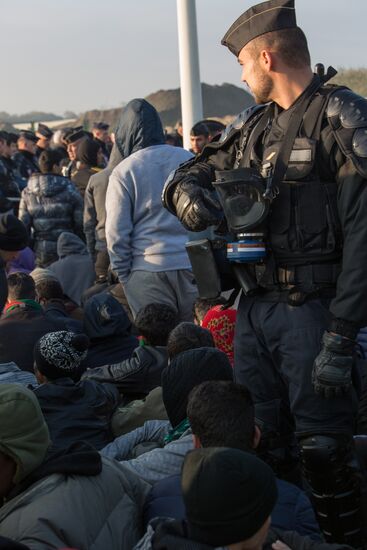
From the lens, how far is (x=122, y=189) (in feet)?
18.1

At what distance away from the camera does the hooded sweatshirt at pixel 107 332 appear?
5.21m

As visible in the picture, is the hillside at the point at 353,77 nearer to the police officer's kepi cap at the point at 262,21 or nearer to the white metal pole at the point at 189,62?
the white metal pole at the point at 189,62

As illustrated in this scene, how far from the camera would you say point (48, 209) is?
8.30 meters

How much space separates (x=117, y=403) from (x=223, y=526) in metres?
2.34

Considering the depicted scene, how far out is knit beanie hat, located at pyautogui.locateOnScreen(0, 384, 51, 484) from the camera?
103 inches

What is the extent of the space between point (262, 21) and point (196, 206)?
0.71 m

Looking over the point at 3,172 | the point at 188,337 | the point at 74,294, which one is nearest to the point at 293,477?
the point at 188,337

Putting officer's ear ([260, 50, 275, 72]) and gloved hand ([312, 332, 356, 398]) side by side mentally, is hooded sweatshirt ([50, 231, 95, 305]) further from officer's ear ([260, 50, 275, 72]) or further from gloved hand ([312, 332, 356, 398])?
gloved hand ([312, 332, 356, 398])

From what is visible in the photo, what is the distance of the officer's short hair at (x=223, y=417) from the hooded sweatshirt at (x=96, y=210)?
414cm

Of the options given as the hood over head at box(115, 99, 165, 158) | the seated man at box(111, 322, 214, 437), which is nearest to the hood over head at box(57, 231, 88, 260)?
the hood over head at box(115, 99, 165, 158)

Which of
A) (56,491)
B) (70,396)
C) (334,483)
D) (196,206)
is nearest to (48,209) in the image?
(70,396)

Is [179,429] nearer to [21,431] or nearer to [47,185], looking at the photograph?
[21,431]

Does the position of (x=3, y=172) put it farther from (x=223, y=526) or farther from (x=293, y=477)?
(x=223, y=526)

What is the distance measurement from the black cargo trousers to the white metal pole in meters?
7.34
